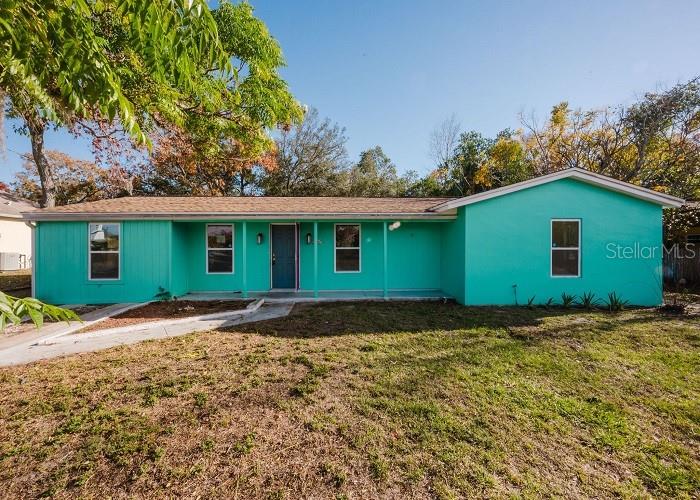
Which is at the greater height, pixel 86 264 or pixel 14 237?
pixel 14 237

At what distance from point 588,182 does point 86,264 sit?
13234 mm

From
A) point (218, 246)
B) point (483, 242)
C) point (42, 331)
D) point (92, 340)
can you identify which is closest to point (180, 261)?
point (218, 246)

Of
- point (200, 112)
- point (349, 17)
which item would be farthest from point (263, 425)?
point (349, 17)

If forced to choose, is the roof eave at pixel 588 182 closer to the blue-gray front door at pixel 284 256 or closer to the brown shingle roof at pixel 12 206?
the blue-gray front door at pixel 284 256

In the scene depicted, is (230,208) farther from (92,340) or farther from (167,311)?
(92,340)

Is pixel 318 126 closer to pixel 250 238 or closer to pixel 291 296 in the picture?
pixel 250 238

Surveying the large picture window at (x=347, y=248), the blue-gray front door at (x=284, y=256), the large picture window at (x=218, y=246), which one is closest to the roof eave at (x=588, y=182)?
the large picture window at (x=347, y=248)

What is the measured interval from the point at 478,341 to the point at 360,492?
375 centimetres

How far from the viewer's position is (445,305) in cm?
806

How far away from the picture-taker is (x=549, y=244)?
8109mm

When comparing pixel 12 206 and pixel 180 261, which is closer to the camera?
pixel 180 261

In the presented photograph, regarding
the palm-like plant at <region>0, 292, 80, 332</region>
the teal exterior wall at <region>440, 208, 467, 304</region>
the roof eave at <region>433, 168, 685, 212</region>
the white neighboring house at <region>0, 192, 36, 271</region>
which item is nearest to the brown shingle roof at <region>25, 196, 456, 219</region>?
the teal exterior wall at <region>440, 208, 467, 304</region>

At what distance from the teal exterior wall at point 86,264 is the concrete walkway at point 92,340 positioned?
113 inches

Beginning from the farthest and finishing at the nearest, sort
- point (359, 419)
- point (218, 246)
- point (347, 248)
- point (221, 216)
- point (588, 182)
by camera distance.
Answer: point (347, 248), point (218, 246), point (221, 216), point (588, 182), point (359, 419)
